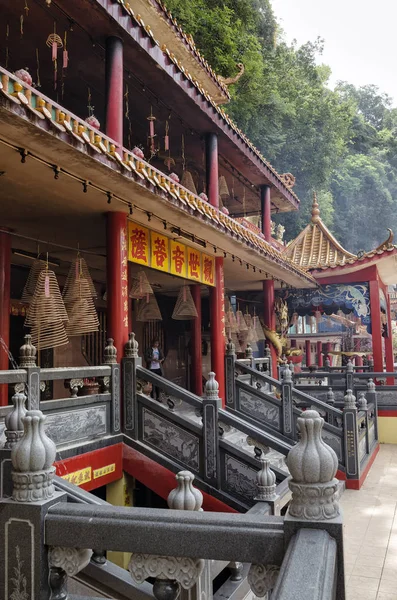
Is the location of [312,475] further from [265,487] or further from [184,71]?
[184,71]

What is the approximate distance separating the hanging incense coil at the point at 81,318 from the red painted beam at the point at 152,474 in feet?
5.33

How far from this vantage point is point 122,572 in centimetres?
353

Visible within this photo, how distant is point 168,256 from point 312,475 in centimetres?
678

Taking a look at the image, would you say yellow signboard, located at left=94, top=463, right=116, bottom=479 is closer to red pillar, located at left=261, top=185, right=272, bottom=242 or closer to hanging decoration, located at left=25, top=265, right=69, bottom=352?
hanging decoration, located at left=25, top=265, right=69, bottom=352

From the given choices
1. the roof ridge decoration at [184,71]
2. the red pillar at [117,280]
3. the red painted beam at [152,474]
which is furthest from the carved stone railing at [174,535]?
the roof ridge decoration at [184,71]

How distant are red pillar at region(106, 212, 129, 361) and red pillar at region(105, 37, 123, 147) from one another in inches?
43.6

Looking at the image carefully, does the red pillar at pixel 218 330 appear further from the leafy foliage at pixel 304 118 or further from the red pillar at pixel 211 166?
the leafy foliage at pixel 304 118

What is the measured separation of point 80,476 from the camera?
5.52m

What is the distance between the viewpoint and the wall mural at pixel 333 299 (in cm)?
1473

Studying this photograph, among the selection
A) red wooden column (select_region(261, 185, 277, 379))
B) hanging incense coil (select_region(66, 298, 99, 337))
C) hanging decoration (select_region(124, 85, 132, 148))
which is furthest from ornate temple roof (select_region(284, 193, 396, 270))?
hanging incense coil (select_region(66, 298, 99, 337))

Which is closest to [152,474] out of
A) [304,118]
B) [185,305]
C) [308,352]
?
[185,305]

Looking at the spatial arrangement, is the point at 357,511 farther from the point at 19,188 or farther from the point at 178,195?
the point at 19,188

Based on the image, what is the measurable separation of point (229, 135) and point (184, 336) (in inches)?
258

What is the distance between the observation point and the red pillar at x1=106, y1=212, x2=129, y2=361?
671 cm
